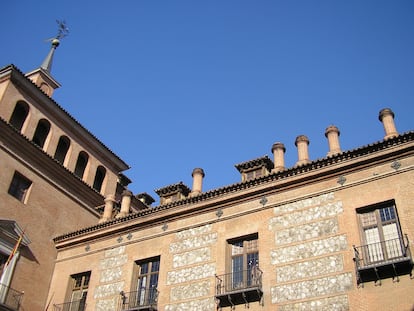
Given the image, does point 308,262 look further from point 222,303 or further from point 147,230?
point 147,230

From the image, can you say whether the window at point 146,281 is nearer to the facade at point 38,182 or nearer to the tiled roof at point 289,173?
the tiled roof at point 289,173

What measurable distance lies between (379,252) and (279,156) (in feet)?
17.5

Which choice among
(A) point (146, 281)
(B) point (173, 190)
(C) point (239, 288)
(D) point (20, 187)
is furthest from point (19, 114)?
(C) point (239, 288)

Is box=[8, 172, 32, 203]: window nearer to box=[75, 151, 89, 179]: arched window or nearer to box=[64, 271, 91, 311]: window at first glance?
box=[64, 271, 91, 311]: window

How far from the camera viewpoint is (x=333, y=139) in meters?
17.4

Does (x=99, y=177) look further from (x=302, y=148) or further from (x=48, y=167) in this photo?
(x=302, y=148)

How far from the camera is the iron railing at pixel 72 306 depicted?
19.4 meters

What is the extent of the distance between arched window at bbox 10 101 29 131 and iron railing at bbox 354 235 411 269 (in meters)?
16.3

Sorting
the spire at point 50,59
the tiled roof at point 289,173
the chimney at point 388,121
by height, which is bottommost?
the tiled roof at point 289,173

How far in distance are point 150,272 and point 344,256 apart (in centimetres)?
737

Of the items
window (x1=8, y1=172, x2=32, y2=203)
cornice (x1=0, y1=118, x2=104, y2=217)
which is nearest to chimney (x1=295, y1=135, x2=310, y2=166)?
cornice (x1=0, y1=118, x2=104, y2=217)

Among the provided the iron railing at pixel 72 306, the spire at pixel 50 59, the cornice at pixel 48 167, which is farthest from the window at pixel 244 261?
the spire at pixel 50 59

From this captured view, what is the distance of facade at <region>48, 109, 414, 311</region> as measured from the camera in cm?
1424

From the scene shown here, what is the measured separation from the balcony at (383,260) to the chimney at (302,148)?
402cm
